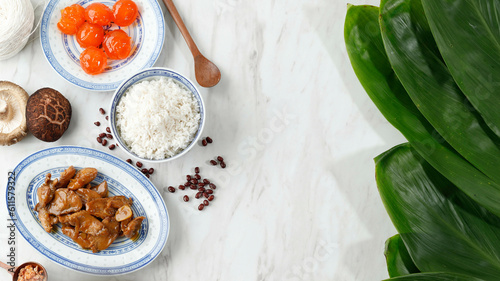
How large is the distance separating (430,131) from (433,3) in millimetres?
491

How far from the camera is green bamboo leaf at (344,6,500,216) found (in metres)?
1.69

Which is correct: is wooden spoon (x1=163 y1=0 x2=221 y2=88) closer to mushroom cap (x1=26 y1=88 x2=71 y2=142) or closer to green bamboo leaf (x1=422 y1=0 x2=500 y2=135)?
mushroom cap (x1=26 y1=88 x2=71 y2=142)

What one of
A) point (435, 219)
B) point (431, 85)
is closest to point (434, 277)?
point (435, 219)

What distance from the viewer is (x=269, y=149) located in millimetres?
2098

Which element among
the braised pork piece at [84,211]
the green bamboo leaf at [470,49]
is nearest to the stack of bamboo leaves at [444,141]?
the green bamboo leaf at [470,49]

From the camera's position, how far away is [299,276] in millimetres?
2068

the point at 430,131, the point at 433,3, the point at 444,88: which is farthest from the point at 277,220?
the point at 433,3

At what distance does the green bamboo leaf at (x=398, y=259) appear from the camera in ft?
5.81

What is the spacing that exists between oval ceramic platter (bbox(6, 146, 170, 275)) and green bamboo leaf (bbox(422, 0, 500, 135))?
1330 mm

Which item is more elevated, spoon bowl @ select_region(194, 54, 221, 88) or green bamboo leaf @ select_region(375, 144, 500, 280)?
spoon bowl @ select_region(194, 54, 221, 88)

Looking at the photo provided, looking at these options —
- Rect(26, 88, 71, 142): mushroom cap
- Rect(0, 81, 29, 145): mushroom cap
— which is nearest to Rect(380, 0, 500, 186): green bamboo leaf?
Rect(26, 88, 71, 142): mushroom cap

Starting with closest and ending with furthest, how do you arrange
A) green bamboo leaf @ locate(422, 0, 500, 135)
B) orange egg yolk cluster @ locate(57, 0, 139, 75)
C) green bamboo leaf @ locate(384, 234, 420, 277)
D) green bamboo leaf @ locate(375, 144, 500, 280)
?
green bamboo leaf @ locate(422, 0, 500, 135) → green bamboo leaf @ locate(375, 144, 500, 280) → green bamboo leaf @ locate(384, 234, 420, 277) → orange egg yolk cluster @ locate(57, 0, 139, 75)

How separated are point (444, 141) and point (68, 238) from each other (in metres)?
1.68

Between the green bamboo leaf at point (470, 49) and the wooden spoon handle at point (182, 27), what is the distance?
1.02 meters
